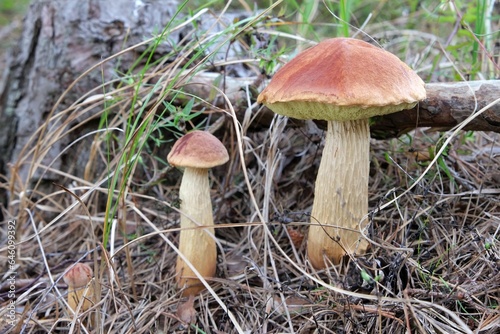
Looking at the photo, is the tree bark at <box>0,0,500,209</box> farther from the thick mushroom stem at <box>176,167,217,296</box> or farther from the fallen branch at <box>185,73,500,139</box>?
the fallen branch at <box>185,73,500,139</box>

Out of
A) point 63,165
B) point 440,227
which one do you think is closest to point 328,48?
point 440,227

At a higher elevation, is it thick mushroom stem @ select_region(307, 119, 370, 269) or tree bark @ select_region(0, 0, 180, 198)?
tree bark @ select_region(0, 0, 180, 198)

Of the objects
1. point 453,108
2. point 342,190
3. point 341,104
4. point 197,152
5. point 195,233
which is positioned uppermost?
point 341,104

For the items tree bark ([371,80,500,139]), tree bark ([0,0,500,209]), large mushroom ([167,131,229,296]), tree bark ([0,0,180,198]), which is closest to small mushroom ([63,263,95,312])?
large mushroom ([167,131,229,296])

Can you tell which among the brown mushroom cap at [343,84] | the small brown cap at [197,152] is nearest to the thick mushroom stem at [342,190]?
the brown mushroom cap at [343,84]

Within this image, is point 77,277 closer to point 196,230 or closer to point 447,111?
point 196,230

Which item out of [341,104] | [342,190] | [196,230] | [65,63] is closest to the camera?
[341,104]

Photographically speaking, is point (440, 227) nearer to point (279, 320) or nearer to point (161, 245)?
point (279, 320)

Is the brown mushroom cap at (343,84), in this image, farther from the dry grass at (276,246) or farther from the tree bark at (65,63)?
the tree bark at (65,63)

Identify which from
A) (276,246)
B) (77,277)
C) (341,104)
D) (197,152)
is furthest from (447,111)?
(77,277)

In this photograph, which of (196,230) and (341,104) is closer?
(341,104)
